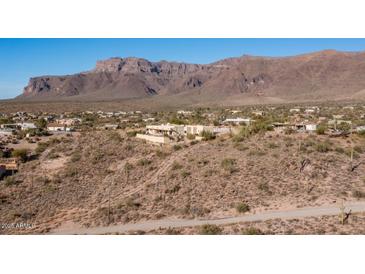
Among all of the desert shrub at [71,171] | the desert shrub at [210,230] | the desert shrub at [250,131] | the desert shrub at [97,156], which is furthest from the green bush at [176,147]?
the desert shrub at [210,230]

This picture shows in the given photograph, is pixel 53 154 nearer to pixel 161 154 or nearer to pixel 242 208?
pixel 161 154

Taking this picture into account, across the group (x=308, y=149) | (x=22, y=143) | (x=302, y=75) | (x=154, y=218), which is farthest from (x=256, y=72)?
(x=154, y=218)

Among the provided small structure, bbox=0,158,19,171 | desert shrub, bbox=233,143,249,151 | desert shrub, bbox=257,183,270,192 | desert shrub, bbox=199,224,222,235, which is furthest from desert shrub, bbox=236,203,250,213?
small structure, bbox=0,158,19,171

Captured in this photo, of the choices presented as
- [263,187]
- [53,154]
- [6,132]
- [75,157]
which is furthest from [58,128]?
[263,187]

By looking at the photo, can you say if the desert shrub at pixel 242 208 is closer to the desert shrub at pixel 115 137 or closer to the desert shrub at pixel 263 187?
the desert shrub at pixel 263 187

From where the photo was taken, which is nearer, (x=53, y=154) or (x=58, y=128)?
(x=53, y=154)

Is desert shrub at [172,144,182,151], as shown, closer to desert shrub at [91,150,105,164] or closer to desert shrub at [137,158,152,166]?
desert shrub at [137,158,152,166]

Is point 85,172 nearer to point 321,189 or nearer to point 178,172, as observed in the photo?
point 178,172
